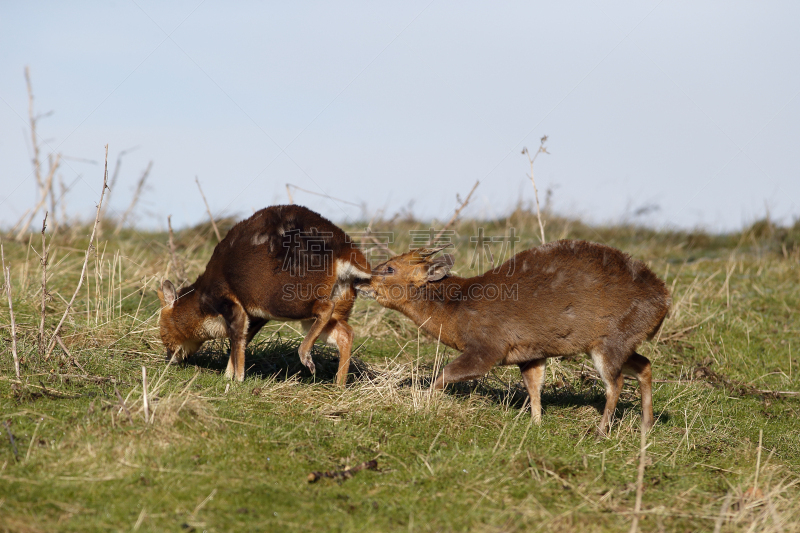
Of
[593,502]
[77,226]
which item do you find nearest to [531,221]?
[77,226]

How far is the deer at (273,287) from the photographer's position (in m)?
6.17

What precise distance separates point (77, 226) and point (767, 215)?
530 inches

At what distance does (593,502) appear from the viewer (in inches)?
171

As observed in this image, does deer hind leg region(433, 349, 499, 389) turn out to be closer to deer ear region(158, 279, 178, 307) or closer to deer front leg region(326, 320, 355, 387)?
deer front leg region(326, 320, 355, 387)

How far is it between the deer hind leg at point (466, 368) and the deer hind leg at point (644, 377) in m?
1.32

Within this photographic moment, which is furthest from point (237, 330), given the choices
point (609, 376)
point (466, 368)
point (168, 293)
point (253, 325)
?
point (609, 376)

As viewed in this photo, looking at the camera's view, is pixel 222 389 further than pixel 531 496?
Yes

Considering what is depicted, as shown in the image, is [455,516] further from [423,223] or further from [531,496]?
[423,223]

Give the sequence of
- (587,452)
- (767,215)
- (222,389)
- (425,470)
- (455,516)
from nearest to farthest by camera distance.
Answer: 1. (455,516)
2. (425,470)
3. (587,452)
4. (222,389)
5. (767,215)

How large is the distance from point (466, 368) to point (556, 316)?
89 centimetres

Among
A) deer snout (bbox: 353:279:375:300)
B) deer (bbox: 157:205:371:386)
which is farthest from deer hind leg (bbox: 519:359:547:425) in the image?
deer (bbox: 157:205:371:386)

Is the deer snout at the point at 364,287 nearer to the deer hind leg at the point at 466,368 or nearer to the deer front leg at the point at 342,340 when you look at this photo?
the deer front leg at the point at 342,340

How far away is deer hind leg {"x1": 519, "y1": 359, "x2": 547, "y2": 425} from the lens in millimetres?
6375

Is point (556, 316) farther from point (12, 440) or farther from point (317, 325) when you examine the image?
point (12, 440)
